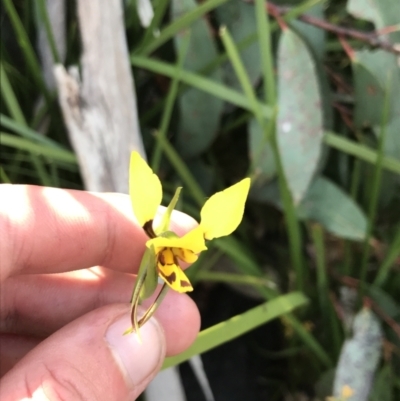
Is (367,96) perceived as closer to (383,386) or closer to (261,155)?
(261,155)

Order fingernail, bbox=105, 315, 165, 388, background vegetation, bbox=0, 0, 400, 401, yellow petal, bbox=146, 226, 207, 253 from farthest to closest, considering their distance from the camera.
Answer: background vegetation, bbox=0, 0, 400, 401, fingernail, bbox=105, 315, 165, 388, yellow petal, bbox=146, 226, 207, 253

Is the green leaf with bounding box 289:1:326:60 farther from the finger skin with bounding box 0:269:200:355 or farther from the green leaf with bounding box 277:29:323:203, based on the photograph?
the finger skin with bounding box 0:269:200:355

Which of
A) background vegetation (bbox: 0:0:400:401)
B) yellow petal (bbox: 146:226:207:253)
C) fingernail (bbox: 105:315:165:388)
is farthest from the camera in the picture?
background vegetation (bbox: 0:0:400:401)

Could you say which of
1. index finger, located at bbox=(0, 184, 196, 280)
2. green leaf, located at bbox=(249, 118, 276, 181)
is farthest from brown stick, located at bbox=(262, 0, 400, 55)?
index finger, located at bbox=(0, 184, 196, 280)

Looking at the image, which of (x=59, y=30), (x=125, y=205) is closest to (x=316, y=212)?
(x=125, y=205)

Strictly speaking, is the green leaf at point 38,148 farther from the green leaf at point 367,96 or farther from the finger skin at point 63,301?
the green leaf at point 367,96

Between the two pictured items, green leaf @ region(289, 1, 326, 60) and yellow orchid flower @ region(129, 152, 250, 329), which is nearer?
yellow orchid flower @ region(129, 152, 250, 329)

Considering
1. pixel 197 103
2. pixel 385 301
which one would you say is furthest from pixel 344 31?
pixel 385 301
